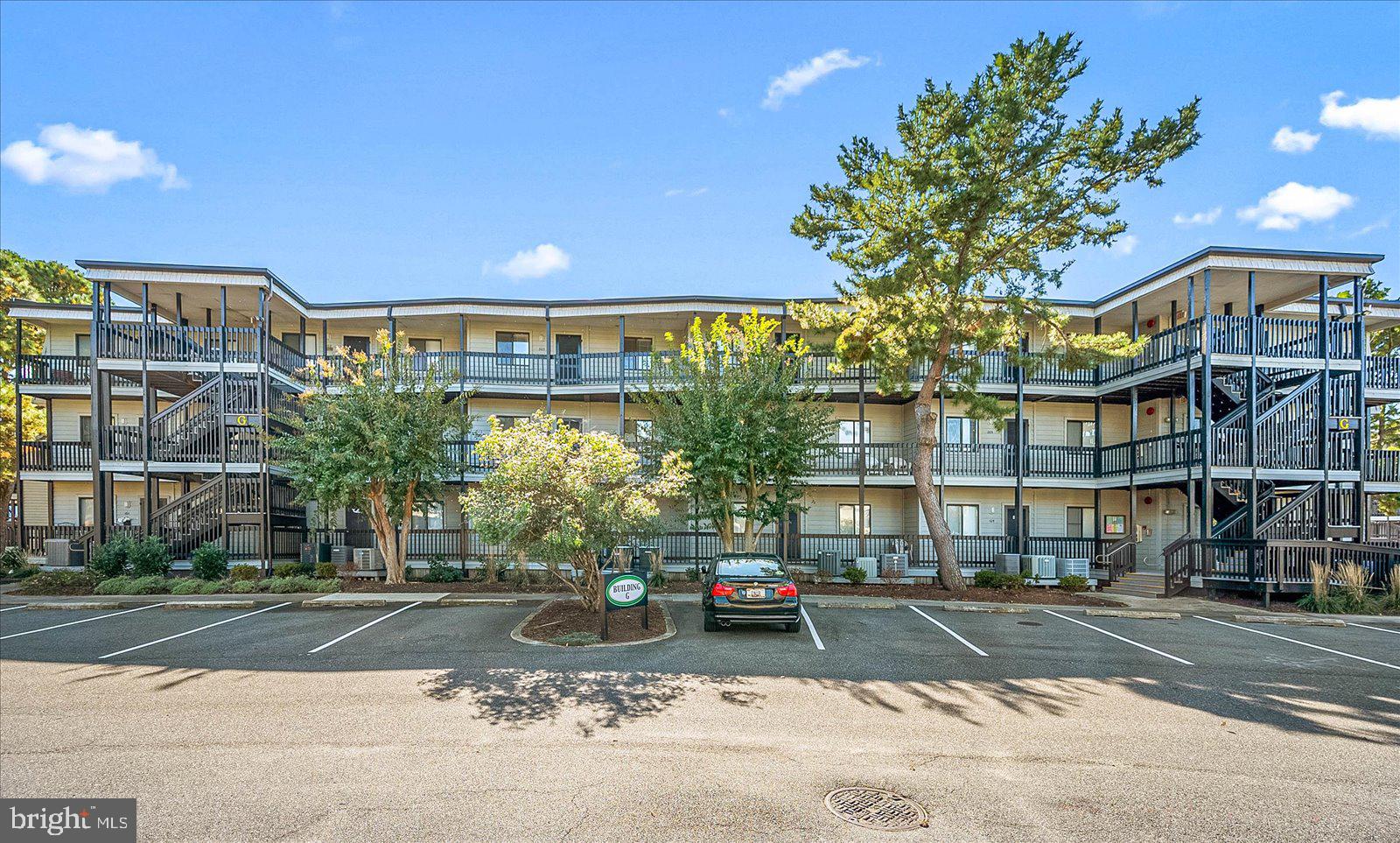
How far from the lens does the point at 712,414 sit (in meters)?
18.6

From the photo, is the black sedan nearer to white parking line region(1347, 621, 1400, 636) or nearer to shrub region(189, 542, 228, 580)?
white parking line region(1347, 621, 1400, 636)

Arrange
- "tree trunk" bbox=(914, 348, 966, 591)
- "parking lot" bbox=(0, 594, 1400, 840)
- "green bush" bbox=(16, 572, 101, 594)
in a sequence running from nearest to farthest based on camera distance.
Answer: "parking lot" bbox=(0, 594, 1400, 840)
"green bush" bbox=(16, 572, 101, 594)
"tree trunk" bbox=(914, 348, 966, 591)

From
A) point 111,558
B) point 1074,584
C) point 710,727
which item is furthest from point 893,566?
point 111,558

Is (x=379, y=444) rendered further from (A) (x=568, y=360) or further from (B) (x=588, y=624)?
(B) (x=588, y=624)

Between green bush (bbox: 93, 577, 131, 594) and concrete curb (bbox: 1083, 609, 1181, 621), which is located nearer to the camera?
concrete curb (bbox: 1083, 609, 1181, 621)

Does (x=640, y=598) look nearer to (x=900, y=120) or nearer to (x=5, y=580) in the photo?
(x=900, y=120)

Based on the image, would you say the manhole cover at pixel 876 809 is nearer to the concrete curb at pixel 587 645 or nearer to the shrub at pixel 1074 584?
the concrete curb at pixel 587 645

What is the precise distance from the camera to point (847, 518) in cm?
2539

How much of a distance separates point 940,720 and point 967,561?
16.0 meters

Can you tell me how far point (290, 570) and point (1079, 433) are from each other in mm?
27567

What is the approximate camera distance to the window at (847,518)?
994 inches

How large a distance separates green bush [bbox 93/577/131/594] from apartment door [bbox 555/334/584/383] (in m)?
13.3

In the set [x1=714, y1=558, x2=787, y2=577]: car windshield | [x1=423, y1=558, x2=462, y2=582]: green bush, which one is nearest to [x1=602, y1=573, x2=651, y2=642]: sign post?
[x1=714, y1=558, x2=787, y2=577]: car windshield

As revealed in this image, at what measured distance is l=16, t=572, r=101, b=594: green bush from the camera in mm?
18734
